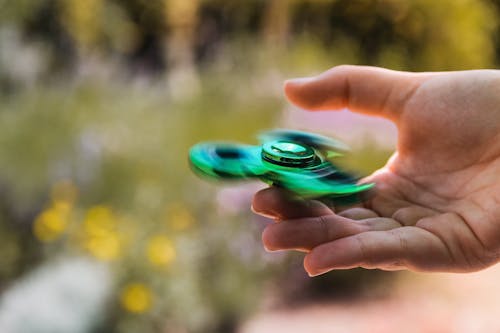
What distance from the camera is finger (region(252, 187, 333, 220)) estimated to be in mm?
658

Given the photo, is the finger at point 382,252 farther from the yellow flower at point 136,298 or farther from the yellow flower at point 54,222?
the yellow flower at point 54,222

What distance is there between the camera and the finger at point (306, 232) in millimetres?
662

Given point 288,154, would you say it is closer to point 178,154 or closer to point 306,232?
point 306,232

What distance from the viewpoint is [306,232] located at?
2.18 feet

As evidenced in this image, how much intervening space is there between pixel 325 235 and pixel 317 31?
2.17 meters

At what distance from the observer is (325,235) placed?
2.21 feet

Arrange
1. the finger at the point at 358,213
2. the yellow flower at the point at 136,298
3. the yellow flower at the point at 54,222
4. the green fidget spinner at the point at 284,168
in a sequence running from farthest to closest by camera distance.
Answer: the yellow flower at the point at 54,222 → the yellow flower at the point at 136,298 → the finger at the point at 358,213 → the green fidget spinner at the point at 284,168

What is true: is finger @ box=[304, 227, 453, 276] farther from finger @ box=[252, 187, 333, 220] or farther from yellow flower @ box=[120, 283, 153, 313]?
yellow flower @ box=[120, 283, 153, 313]

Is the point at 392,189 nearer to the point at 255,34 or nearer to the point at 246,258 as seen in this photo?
the point at 246,258

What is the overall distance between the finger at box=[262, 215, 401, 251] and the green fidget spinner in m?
0.03

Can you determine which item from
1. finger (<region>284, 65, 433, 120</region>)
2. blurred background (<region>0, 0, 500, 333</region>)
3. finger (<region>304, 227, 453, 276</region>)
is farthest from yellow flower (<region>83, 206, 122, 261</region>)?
finger (<region>304, 227, 453, 276</region>)

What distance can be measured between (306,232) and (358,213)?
0.37 ft

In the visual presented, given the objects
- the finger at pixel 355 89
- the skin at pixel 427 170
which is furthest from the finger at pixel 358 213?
the finger at pixel 355 89

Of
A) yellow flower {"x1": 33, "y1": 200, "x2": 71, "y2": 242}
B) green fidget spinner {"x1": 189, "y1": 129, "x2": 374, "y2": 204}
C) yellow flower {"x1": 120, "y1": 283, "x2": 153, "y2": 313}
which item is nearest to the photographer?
green fidget spinner {"x1": 189, "y1": 129, "x2": 374, "y2": 204}
